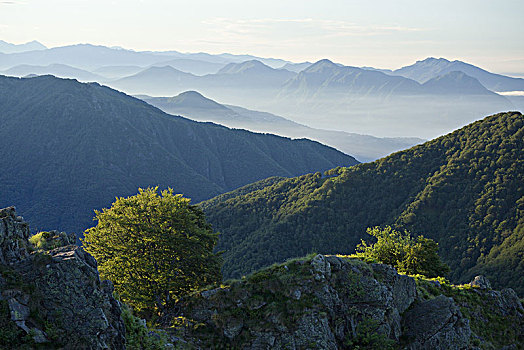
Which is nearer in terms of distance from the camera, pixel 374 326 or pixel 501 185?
pixel 374 326

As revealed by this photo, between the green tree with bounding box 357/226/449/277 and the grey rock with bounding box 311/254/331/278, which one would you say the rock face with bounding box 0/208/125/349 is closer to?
the grey rock with bounding box 311/254/331/278

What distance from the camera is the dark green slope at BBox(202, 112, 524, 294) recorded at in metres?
90.8

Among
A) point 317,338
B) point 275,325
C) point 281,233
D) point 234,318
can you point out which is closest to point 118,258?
point 234,318

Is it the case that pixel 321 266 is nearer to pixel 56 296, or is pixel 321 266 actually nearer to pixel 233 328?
pixel 233 328

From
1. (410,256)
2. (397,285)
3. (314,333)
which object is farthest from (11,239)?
(410,256)

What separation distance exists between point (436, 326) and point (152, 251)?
18285 millimetres

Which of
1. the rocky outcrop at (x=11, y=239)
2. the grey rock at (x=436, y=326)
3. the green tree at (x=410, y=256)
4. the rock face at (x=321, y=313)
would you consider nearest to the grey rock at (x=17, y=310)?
the rocky outcrop at (x=11, y=239)

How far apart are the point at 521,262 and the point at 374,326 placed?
248ft

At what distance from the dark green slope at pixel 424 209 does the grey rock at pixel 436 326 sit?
215 feet

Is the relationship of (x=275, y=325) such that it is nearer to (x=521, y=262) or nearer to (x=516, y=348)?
(x=516, y=348)

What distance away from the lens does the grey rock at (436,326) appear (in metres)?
22.5

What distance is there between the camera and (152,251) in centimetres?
2484

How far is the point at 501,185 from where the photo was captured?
97625 mm

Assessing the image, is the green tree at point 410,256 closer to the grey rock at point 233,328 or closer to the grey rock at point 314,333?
the grey rock at point 314,333
